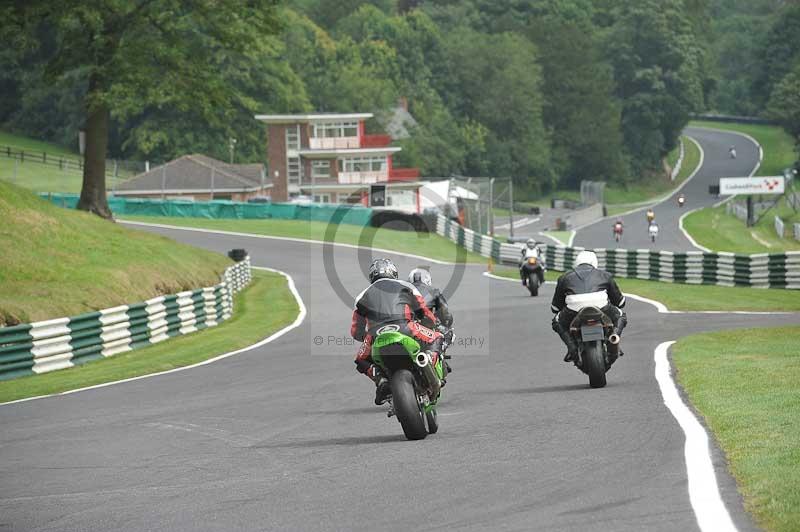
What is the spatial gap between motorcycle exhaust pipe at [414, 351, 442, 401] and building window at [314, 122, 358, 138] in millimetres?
89860

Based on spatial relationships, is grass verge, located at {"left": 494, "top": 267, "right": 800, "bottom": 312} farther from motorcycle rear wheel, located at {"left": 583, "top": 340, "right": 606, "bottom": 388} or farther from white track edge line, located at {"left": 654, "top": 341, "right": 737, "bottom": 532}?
white track edge line, located at {"left": 654, "top": 341, "right": 737, "bottom": 532}

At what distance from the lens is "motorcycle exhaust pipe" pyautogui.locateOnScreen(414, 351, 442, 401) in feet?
38.0

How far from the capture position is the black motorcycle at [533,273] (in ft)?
112

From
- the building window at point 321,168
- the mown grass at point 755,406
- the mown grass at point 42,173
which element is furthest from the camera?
the building window at point 321,168

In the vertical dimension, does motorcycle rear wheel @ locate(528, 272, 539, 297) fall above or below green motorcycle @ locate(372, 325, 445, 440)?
below

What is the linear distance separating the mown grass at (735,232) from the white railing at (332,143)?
25.5 m

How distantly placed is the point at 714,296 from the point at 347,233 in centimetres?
3680

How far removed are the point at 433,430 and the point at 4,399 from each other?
7.78m

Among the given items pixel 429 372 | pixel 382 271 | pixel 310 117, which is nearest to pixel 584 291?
pixel 382 271

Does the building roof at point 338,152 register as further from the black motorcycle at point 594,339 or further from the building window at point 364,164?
the black motorcycle at point 594,339

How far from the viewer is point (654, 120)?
476 ft

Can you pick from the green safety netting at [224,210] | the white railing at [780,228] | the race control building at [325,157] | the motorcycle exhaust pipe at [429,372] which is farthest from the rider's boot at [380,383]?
the race control building at [325,157]

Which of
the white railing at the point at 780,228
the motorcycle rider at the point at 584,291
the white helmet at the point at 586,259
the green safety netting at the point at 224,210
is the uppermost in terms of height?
the white helmet at the point at 586,259

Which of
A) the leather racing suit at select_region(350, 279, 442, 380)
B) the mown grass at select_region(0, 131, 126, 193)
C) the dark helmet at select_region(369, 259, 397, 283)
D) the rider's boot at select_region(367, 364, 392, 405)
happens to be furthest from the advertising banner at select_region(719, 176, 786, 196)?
the rider's boot at select_region(367, 364, 392, 405)
